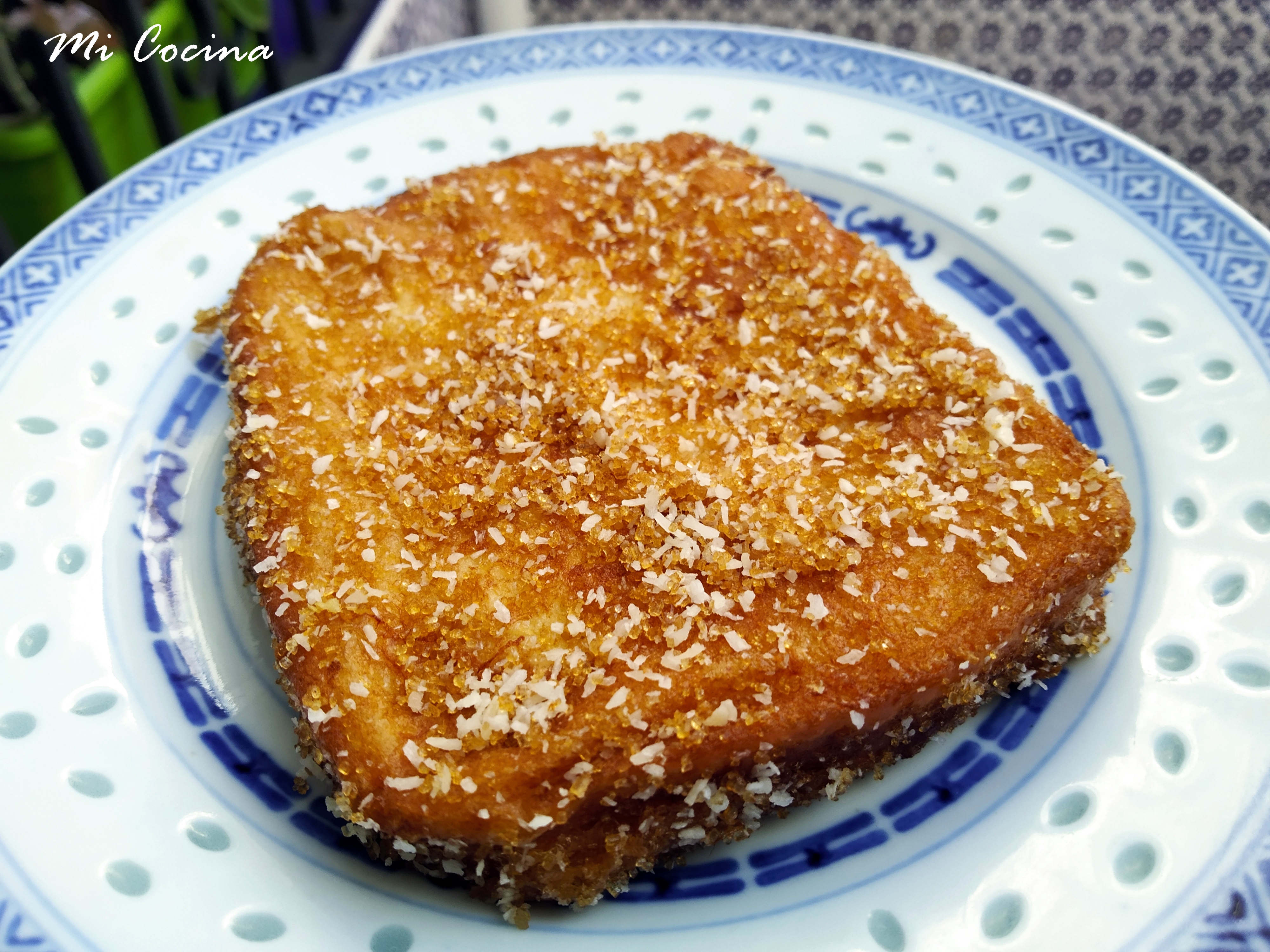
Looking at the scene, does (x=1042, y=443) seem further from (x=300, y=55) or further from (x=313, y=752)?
(x=300, y=55)

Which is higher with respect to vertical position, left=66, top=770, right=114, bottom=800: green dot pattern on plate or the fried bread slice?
the fried bread slice

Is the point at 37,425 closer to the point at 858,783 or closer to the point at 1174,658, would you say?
the point at 858,783

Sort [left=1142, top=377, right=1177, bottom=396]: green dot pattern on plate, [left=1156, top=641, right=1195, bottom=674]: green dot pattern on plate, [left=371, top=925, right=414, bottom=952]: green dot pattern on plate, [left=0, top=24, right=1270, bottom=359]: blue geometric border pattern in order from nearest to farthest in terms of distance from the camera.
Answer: [left=371, top=925, right=414, bottom=952]: green dot pattern on plate → [left=1156, top=641, right=1195, bottom=674]: green dot pattern on plate → [left=1142, top=377, right=1177, bottom=396]: green dot pattern on plate → [left=0, top=24, right=1270, bottom=359]: blue geometric border pattern

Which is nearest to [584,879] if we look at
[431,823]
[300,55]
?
[431,823]

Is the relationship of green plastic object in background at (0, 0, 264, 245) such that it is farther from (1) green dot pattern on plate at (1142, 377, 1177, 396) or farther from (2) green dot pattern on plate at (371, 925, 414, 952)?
(1) green dot pattern on plate at (1142, 377, 1177, 396)

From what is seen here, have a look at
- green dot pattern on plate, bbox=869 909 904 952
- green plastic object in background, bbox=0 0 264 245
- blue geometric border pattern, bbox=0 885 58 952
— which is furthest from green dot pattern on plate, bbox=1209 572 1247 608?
green plastic object in background, bbox=0 0 264 245

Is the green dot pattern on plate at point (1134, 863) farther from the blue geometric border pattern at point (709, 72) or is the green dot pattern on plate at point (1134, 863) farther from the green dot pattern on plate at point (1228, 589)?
the blue geometric border pattern at point (709, 72)

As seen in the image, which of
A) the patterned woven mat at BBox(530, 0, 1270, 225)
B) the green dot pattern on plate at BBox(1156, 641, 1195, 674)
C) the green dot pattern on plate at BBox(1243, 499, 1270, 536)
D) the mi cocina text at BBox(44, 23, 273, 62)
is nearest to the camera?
the green dot pattern on plate at BBox(1156, 641, 1195, 674)
